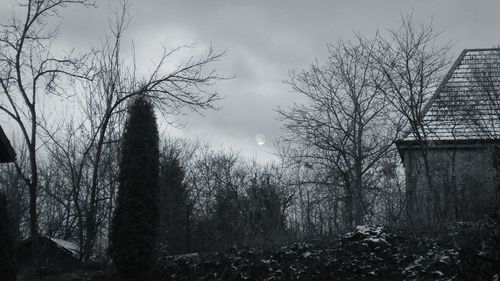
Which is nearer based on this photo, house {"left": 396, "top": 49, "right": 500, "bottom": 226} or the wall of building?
the wall of building

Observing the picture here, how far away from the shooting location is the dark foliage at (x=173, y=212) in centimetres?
1605

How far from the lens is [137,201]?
1254 cm

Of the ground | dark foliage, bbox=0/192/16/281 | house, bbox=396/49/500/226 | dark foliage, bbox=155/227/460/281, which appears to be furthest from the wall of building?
dark foliage, bbox=0/192/16/281

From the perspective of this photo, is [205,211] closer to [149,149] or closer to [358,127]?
[358,127]

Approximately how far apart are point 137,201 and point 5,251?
3.15 meters

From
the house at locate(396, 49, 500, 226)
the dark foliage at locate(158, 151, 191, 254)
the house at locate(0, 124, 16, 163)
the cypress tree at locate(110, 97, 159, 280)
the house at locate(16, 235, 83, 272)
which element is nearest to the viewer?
the house at locate(0, 124, 16, 163)

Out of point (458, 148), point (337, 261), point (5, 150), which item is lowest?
point (337, 261)

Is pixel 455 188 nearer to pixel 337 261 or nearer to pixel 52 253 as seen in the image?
pixel 337 261

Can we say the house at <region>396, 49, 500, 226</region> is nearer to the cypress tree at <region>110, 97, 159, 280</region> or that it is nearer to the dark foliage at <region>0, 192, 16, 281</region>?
the cypress tree at <region>110, 97, 159, 280</region>

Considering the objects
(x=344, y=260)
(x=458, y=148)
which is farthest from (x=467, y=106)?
(x=344, y=260)

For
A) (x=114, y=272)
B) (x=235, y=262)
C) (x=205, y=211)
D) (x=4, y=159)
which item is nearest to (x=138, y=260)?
(x=114, y=272)

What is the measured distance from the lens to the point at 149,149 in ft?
43.6

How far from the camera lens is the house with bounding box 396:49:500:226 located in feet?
45.7

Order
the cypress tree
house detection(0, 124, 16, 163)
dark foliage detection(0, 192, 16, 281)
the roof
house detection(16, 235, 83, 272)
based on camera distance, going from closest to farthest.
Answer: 1. dark foliage detection(0, 192, 16, 281)
2. house detection(0, 124, 16, 163)
3. the cypress tree
4. the roof
5. house detection(16, 235, 83, 272)
